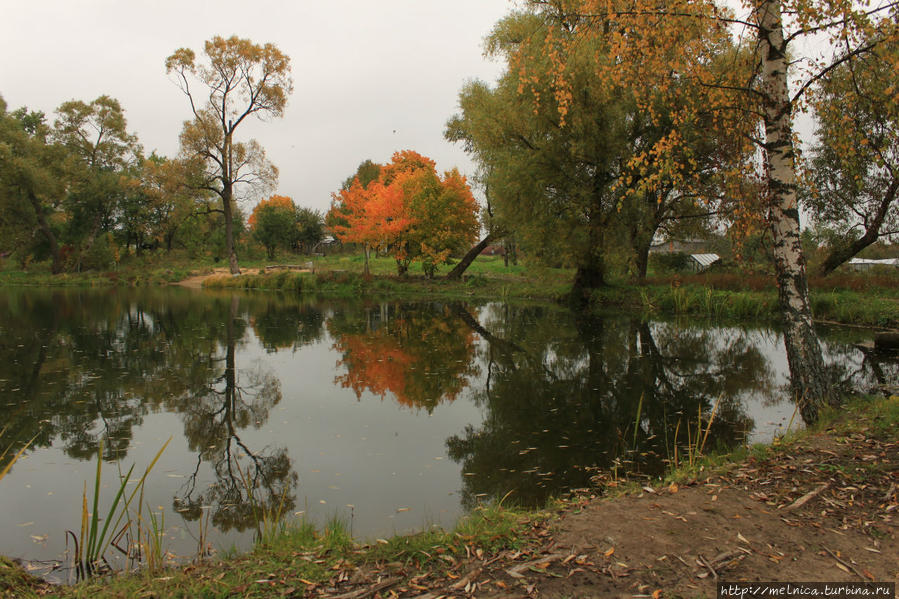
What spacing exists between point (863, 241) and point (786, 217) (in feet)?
57.1

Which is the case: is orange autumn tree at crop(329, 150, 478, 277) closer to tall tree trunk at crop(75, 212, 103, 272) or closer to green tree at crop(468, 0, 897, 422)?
tall tree trunk at crop(75, 212, 103, 272)

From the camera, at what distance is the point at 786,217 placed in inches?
243

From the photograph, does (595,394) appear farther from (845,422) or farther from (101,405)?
(101,405)

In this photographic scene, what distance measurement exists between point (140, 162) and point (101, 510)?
4943 centimetres

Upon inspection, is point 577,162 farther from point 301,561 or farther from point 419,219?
point 301,561

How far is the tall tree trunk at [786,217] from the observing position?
20.3 feet

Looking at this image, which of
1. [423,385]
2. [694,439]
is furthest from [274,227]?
[694,439]

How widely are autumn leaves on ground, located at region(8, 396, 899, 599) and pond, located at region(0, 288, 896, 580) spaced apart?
2.61ft

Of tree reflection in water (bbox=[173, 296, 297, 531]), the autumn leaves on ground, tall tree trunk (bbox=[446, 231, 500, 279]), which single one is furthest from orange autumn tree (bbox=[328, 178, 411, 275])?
the autumn leaves on ground

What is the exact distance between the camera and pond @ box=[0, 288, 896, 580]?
521 cm

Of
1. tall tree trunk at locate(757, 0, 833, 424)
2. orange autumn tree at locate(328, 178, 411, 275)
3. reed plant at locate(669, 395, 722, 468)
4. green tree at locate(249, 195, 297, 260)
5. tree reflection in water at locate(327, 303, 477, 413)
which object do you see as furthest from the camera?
green tree at locate(249, 195, 297, 260)

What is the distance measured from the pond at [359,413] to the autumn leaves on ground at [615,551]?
2.61 ft

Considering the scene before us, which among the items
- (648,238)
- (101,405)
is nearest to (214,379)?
(101,405)

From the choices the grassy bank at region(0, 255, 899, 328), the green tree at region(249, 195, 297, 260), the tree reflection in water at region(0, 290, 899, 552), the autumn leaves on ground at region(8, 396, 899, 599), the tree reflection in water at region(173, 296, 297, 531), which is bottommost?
the tree reflection in water at region(173, 296, 297, 531)
